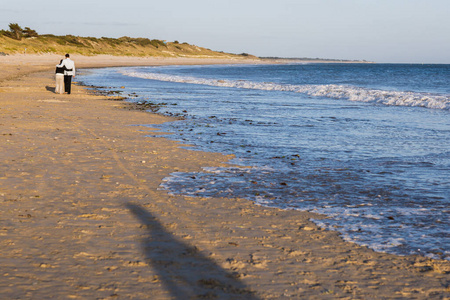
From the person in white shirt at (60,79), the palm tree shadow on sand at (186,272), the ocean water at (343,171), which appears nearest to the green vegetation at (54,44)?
the person in white shirt at (60,79)

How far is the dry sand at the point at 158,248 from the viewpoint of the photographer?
146 inches

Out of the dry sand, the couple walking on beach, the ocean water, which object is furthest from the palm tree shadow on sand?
the couple walking on beach

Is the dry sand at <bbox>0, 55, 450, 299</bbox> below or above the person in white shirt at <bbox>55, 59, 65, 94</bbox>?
below

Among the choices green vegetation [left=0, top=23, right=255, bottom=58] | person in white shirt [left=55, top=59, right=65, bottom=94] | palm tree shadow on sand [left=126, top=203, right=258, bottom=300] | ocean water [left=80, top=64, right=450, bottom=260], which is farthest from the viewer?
green vegetation [left=0, top=23, right=255, bottom=58]

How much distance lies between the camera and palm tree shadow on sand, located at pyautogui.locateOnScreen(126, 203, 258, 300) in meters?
3.62

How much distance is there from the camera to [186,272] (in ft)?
13.1

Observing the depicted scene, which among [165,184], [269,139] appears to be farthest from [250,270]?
[269,139]

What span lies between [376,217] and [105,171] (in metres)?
4.18

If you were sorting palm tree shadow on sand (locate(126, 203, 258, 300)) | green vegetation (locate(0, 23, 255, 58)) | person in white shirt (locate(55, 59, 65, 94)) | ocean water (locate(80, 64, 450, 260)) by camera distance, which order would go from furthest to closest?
green vegetation (locate(0, 23, 255, 58)), person in white shirt (locate(55, 59, 65, 94)), ocean water (locate(80, 64, 450, 260)), palm tree shadow on sand (locate(126, 203, 258, 300))

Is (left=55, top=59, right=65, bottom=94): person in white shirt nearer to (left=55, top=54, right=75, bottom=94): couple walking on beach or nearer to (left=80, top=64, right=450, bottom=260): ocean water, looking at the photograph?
(left=55, top=54, right=75, bottom=94): couple walking on beach

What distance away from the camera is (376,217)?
5.61 metres

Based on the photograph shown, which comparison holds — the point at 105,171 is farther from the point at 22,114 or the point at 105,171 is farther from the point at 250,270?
the point at 22,114

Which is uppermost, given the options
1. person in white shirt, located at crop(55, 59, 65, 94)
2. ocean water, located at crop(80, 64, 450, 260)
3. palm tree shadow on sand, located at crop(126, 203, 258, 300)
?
person in white shirt, located at crop(55, 59, 65, 94)

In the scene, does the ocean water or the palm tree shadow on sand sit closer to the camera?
the palm tree shadow on sand
